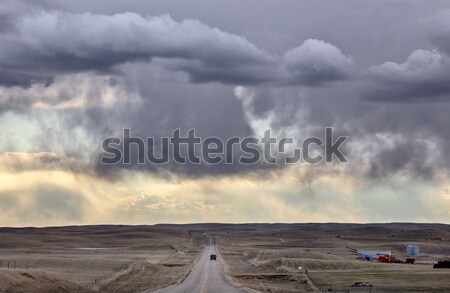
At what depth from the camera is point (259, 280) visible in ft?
333

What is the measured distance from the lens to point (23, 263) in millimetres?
134375

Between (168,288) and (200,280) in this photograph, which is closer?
(168,288)

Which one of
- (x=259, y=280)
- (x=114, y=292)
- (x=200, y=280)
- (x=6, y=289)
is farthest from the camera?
(x=259, y=280)

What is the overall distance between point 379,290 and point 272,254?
99.1m

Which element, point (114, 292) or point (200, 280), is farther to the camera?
point (200, 280)

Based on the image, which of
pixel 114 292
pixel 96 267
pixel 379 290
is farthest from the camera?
pixel 96 267

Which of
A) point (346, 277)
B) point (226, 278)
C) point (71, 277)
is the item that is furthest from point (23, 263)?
point (346, 277)

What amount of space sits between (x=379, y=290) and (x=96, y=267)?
5528 centimetres

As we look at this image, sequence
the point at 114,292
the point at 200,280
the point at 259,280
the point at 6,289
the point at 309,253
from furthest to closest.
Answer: the point at 309,253 < the point at 259,280 < the point at 200,280 < the point at 114,292 < the point at 6,289

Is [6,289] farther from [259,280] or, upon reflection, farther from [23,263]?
[23,263]

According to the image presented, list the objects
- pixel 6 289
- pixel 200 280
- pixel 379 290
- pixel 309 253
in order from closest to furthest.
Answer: pixel 6 289 < pixel 379 290 < pixel 200 280 < pixel 309 253

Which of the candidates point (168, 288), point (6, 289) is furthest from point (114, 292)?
point (6, 289)

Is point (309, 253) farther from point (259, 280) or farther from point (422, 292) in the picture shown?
point (422, 292)

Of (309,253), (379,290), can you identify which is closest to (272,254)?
(309,253)
